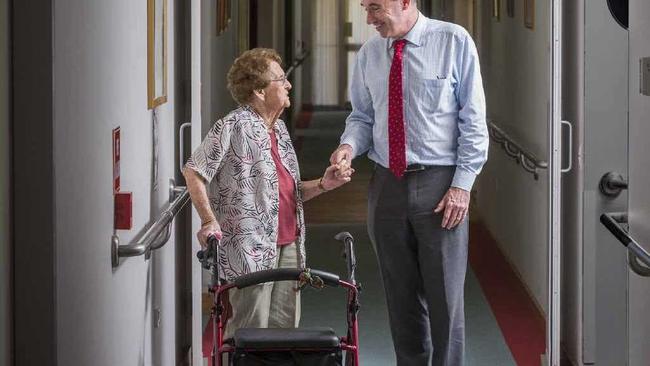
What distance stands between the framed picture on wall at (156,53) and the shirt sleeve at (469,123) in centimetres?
103

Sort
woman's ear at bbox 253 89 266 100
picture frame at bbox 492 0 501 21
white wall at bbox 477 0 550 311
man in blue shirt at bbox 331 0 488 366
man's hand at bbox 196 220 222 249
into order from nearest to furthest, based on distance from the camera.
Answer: man's hand at bbox 196 220 222 249 < man in blue shirt at bbox 331 0 488 366 < woman's ear at bbox 253 89 266 100 < white wall at bbox 477 0 550 311 < picture frame at bbox 492 0 501 21

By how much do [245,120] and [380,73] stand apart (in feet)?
1.57

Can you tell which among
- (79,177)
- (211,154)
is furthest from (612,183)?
(79,177)

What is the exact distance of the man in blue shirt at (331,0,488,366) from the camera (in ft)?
14.1

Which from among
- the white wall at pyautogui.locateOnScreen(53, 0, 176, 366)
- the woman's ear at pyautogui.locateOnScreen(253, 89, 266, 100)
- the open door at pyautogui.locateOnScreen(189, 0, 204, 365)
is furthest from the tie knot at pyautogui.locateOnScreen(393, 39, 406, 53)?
the open door at pyautogui.locateOnScreen(189, 0, 204, 365)

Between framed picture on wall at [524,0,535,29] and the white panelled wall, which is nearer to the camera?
framed picture on wall at [524,0,535,29]

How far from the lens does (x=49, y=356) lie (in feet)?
9.72

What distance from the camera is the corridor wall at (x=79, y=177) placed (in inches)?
114

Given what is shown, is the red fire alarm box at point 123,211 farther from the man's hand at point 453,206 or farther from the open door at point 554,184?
the open door at point 554,184

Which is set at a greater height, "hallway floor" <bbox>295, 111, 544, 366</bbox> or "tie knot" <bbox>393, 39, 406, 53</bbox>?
"tie knot" <bbox>393, 39, 406, 53</bbox>

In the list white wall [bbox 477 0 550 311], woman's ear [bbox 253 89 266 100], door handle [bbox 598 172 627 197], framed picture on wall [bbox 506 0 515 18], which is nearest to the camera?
woman's ear [bbox 253 89 266 100]

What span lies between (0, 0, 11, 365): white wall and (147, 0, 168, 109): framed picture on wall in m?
1.59

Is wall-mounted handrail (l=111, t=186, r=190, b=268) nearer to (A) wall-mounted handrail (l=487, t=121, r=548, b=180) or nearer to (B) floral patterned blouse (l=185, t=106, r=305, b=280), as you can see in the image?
(B) floral patterned blouse (l=185, t=106, r=305, b=280)

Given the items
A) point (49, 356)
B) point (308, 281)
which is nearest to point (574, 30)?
point (308, 281)
